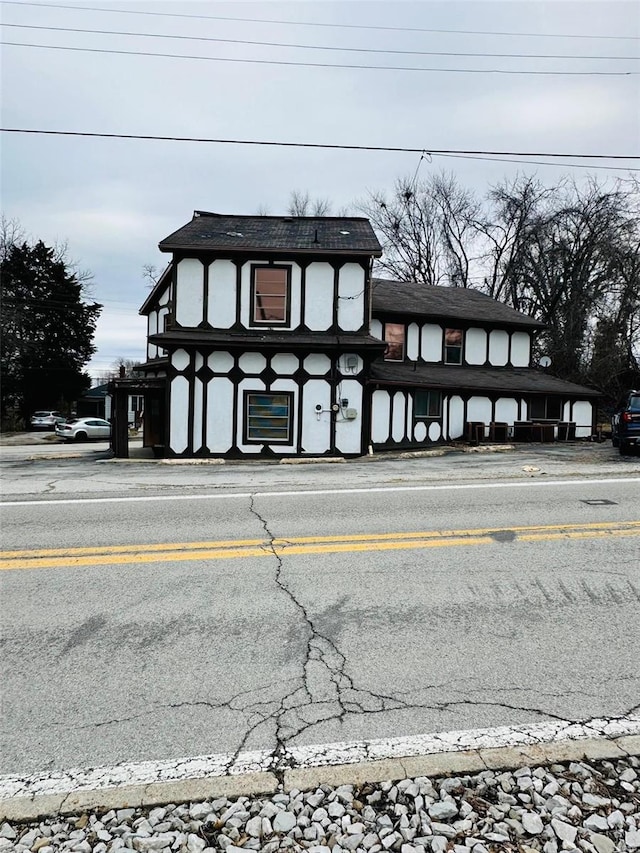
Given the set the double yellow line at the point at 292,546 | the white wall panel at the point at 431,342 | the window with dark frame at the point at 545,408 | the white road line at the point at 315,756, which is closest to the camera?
the white road line at the point at 315,756

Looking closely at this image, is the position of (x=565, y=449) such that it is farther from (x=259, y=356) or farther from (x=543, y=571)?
(x=543, y=571)

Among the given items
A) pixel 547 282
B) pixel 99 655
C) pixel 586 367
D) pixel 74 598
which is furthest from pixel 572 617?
pixel 547 282

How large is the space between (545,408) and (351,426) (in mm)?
10775

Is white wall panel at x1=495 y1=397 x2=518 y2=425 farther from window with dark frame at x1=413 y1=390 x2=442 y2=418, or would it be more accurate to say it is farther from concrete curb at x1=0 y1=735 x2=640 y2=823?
concrete curb at x1=0 y1=735 x2=640 y2=823

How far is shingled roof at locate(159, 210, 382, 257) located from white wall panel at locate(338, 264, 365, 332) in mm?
621

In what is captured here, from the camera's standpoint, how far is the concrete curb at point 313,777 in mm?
2590

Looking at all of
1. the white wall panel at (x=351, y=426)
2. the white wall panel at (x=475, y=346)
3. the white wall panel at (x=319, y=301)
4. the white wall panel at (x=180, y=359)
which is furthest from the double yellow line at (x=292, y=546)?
the white wall panel at (x=475, y=346)

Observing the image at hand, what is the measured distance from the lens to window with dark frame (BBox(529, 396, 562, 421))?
23812 mm

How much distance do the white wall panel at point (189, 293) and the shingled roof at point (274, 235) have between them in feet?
1.99

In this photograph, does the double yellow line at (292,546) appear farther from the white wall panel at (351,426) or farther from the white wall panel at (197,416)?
the white wall panel at (197,416)

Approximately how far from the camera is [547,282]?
1534 inches

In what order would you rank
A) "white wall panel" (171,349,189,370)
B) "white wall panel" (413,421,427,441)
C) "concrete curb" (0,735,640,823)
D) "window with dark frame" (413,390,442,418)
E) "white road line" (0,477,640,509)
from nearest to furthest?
"concrete curb" (0,735,640,823) → "white road line" (0,477,640,509) → "white wall panel" (171,349,189,370) → "white wall panel" (413,421,427,441) → "window with dark frame" (413,390,442,418)

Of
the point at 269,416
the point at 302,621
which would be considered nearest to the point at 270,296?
the point at 269,416

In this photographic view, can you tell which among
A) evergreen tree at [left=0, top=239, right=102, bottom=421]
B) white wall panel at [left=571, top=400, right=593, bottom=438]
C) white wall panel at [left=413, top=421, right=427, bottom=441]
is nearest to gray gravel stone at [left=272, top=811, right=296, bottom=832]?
white wall panel at [left=413, top=421, right=427, bottom=441]
